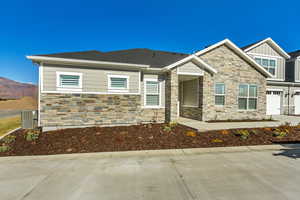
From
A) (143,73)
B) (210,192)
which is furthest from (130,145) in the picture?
(143,73)

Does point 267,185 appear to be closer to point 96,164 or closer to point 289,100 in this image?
Result: point 96,164

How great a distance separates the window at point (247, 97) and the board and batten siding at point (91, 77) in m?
7.75

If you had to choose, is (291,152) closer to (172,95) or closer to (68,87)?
(172,95)

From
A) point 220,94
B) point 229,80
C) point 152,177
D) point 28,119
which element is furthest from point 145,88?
point 152,177

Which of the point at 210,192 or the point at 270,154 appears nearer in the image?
the point at 210,192

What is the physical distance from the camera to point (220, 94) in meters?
10.3

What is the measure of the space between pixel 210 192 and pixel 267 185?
50.2 inches

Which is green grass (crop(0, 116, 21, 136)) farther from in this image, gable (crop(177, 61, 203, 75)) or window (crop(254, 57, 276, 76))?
window (crop(254, 57, 276, 76))

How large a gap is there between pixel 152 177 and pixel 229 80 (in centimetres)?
973

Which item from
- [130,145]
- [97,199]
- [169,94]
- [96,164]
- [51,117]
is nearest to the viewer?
[97,199]

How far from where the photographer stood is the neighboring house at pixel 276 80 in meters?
13.3

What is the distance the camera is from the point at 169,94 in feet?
30.6

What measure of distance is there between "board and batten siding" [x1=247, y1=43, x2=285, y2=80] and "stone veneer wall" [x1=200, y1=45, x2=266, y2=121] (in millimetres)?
3880

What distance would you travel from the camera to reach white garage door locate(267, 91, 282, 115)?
13.3 m
